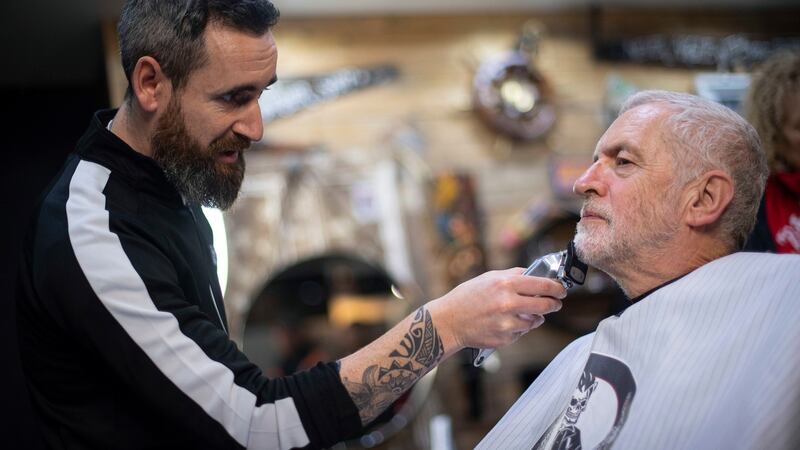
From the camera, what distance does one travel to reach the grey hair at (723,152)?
5.68 ft

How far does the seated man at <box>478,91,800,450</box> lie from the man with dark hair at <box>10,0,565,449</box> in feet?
0.78

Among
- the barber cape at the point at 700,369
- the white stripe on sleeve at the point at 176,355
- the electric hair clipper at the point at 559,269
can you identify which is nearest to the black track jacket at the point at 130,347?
the white stripe on sleeve at the point at 176,355

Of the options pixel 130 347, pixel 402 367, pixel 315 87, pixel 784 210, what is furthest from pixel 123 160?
pixel 315 87

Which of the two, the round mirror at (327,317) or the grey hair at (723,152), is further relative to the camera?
the round mirror at (327,317)

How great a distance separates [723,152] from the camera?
173 centimetres

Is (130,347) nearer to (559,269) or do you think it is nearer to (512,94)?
(559,269)

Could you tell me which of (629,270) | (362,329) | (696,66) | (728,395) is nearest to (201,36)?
(629,270)

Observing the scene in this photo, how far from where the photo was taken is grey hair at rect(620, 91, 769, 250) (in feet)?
5.68

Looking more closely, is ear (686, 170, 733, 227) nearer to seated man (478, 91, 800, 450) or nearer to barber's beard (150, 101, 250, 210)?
seated man (478, 91, 800, 450)

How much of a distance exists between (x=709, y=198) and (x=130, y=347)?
1.19m

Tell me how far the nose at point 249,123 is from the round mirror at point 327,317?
286 cm

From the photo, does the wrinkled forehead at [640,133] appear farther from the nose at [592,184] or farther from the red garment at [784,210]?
the red garment at [784,210]

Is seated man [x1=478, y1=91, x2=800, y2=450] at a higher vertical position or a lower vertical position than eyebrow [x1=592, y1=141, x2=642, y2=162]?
lower

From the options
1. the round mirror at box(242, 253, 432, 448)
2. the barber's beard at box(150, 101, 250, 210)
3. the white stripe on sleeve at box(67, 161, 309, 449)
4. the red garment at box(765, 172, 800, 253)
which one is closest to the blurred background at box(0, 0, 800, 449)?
the round mirror at box(242, 253, 432, 448)
